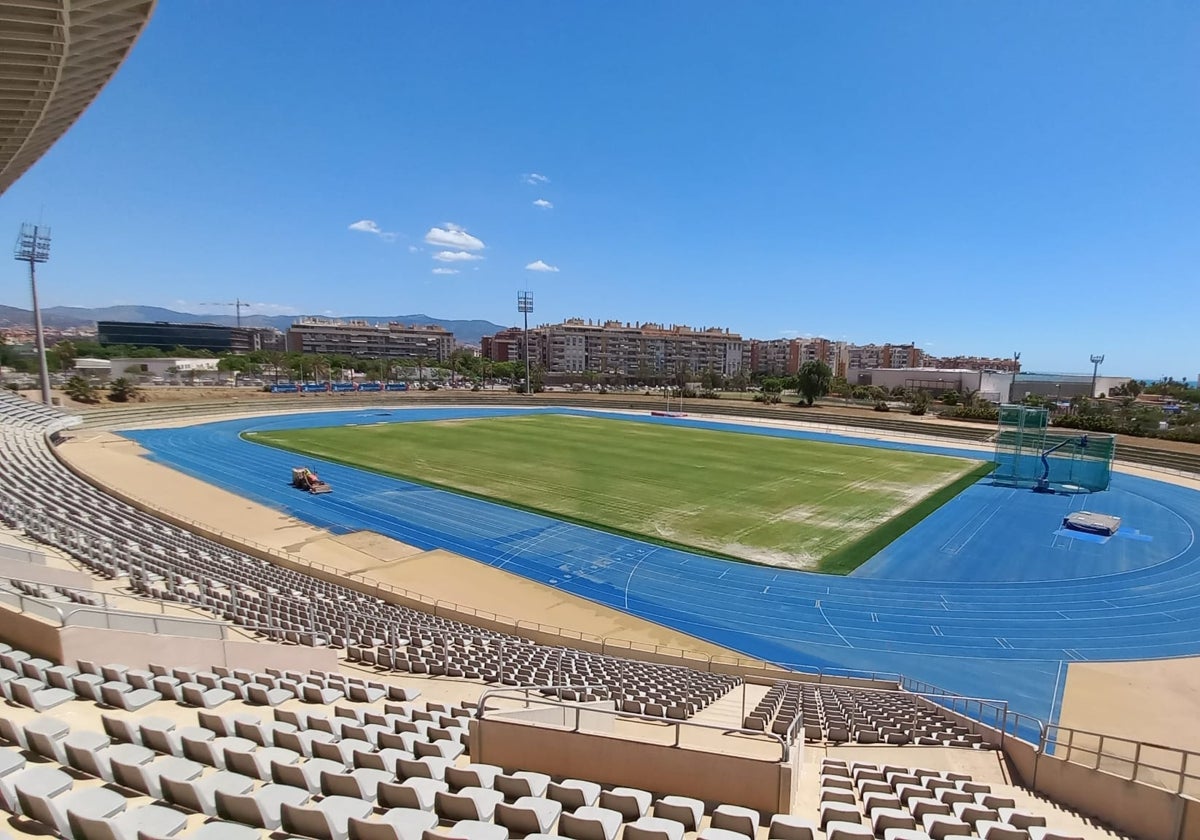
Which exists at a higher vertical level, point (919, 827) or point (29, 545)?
point (919, 827)

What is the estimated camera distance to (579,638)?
17016 mm

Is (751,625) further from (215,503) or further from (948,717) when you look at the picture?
(215,503)

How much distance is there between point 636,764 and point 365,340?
596 feet

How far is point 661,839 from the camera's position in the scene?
172 inches

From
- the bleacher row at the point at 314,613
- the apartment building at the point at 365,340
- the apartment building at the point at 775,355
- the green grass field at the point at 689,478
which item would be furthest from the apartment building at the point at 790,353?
the bleacher row at the point at 314,613

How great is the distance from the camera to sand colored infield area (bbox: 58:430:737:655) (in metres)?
18.2

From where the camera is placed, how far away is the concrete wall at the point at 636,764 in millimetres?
5355

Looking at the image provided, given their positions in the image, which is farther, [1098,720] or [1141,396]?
[1141,396]

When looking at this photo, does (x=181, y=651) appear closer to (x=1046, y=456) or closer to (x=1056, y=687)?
(x=1056, y=687)

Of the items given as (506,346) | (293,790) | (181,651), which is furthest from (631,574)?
(506,346)

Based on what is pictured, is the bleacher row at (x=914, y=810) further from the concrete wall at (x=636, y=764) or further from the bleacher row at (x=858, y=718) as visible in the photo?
the bleacher row at (x=858, y=718)

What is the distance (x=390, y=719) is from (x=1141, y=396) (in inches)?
6195

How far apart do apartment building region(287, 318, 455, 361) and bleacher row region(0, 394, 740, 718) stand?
479 feet

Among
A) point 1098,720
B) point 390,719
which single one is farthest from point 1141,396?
point 390,719
